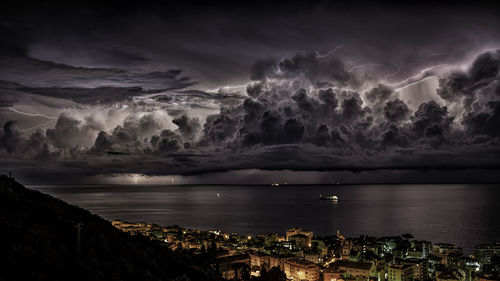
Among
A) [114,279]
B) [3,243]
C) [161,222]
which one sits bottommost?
[161,222]

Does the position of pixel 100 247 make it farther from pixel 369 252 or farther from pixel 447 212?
pixel 447 212

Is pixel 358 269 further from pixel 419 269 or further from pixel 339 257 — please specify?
pixel 339 257

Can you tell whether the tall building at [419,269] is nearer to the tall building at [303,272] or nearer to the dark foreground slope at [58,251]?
the tall building at [303,272]

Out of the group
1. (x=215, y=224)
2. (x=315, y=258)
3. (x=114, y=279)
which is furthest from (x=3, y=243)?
(x=215, y=224)

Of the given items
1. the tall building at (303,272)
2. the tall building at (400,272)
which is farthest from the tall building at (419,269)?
the tall building at (303,272)

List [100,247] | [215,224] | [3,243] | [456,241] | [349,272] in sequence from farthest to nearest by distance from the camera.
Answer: [215,224]
[456,241]
[349,272]
[100,247]
[3,243]
